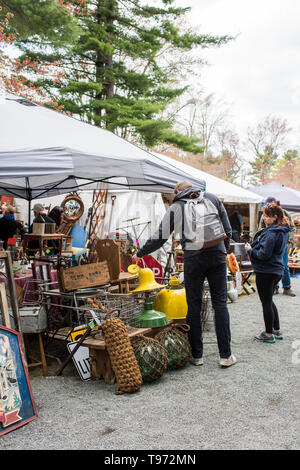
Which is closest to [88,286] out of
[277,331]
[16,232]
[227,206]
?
[277,331]

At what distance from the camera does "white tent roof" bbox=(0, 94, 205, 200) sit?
328 cm

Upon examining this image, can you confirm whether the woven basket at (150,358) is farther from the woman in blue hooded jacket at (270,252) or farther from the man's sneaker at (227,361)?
the woman in blue hooded jacket at (270,252)

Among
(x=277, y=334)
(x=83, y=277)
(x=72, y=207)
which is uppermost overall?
(x=72, y=207)

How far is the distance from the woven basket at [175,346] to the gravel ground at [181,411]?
0.12 m

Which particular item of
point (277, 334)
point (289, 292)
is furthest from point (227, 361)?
point (289, 292)

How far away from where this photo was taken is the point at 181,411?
3.04m

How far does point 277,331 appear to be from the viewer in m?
4.98

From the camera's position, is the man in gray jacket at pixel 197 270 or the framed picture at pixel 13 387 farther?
the man in gray jacket at pixel 197 270

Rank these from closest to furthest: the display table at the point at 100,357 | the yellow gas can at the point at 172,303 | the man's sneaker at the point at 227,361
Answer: the display table at the point at 100,357 → the man's sneaker at the point at 227,361 → the yellow gas can at the point at 172,303

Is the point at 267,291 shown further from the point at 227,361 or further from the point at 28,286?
the point at 28,286

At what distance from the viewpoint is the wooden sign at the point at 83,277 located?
4.06 m

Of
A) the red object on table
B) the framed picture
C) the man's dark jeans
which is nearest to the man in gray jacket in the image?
the man's dark jeans

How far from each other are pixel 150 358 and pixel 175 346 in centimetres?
39

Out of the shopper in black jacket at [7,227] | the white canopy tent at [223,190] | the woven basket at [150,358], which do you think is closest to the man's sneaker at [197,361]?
the woven basket at [150,358]
